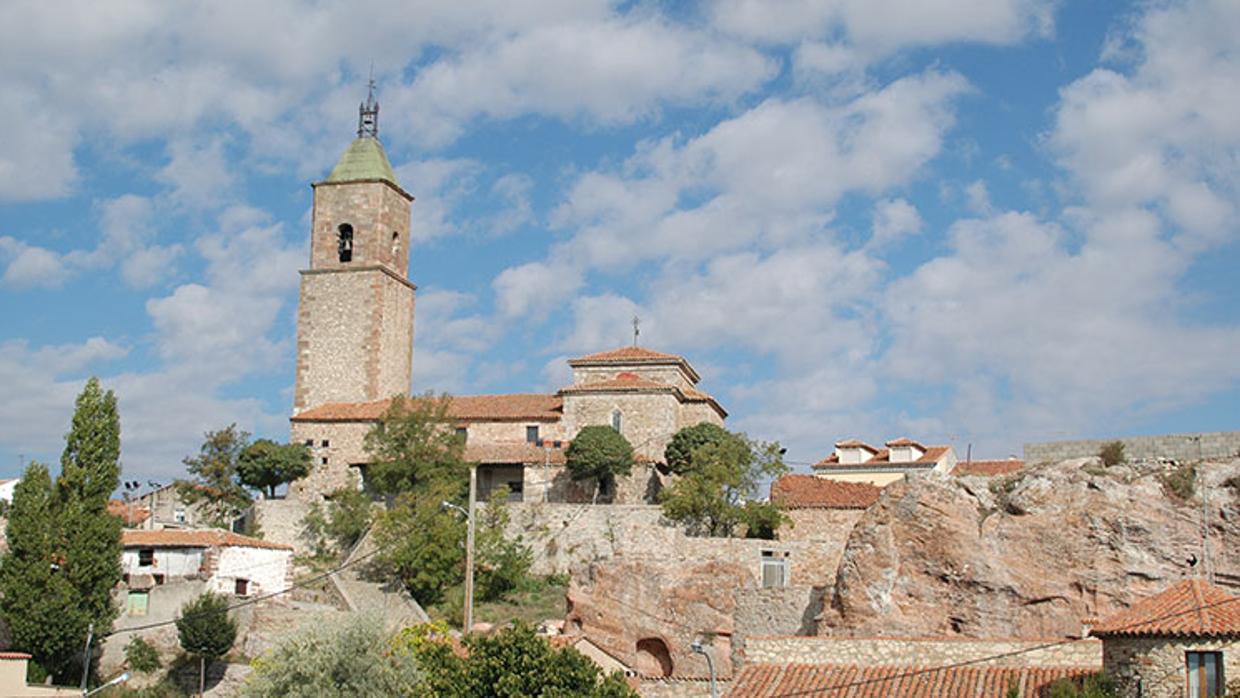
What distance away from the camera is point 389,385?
217ft

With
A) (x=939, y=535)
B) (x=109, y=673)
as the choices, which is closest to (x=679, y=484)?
(x=939, y=535)

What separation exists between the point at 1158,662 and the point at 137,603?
33.5 m

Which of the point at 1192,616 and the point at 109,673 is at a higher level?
the point at 1192,616

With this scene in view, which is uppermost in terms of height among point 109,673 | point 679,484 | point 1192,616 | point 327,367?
point 327,367

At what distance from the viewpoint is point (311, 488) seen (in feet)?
198

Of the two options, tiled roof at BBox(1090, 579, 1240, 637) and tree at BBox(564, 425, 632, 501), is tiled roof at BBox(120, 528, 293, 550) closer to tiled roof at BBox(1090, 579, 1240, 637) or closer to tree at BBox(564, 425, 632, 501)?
tree at BBox(564, 425, 632, 501)

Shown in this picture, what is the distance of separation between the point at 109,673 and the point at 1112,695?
31385 millimetres

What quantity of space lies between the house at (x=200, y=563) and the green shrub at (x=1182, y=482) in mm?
28767

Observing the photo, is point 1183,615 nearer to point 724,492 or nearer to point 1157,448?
point 1157,448

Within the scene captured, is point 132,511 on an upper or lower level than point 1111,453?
lower

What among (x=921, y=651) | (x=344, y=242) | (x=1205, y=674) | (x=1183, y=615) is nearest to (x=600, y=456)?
(x=344, y=242)

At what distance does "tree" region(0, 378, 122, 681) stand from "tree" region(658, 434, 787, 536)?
723 inches

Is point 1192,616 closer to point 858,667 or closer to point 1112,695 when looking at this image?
point 1112,695

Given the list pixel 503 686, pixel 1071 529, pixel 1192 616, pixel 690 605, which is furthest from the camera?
pixel 690 605
